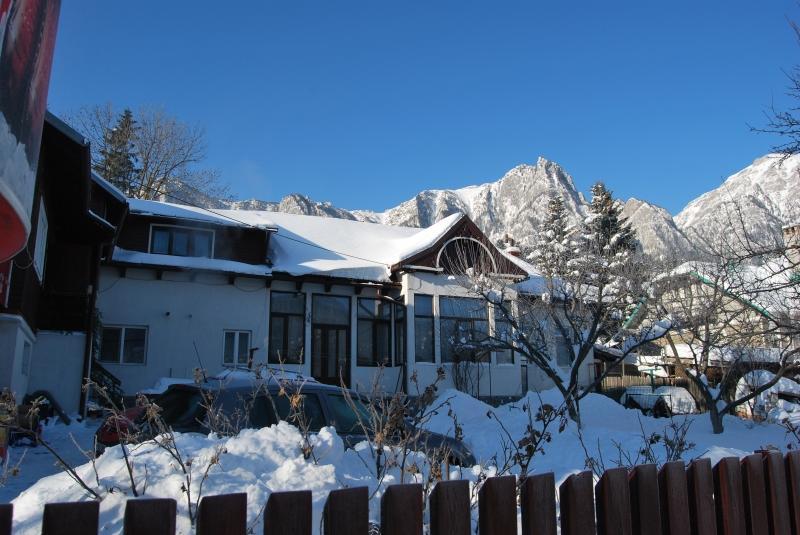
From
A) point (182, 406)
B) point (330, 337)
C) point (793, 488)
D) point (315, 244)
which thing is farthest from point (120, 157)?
point (793, 488)

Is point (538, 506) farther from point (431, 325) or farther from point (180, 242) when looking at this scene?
point (431, 325)

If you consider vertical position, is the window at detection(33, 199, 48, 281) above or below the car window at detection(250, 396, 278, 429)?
above

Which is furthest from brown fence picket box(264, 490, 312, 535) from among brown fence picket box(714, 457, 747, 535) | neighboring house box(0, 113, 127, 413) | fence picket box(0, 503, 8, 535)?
neighboring house box(0, 113, 127, 413)

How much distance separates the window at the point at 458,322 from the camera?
22.4 m

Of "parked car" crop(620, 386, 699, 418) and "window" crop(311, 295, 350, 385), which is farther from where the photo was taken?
"parked car" crop(620, 386, 699, 418)

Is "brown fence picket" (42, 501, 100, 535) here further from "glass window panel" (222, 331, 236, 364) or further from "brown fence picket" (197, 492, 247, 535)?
"glass window panel" (222, 331, 236, 364)

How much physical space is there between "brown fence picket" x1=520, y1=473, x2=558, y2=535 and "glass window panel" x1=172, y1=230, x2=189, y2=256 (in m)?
19.6

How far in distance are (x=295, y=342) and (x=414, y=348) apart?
4.11 metres

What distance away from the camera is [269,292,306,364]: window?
69.1ft

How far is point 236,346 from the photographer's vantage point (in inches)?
801

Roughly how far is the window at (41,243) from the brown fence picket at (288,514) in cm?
1303

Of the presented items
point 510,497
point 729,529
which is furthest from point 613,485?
point 729,529

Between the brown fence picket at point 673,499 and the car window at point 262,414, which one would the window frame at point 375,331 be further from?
the brown fence picket at point 673,499

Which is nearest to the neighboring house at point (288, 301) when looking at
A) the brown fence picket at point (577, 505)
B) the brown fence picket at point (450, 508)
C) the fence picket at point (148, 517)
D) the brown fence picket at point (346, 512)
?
the brown fence picket at point (577, 505)
